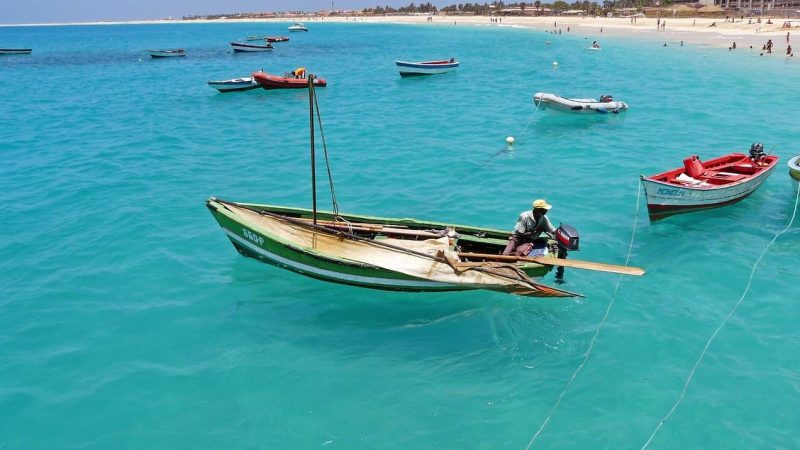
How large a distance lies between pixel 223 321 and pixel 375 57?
224 ft

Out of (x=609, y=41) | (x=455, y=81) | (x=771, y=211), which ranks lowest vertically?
(x=771, y=211)

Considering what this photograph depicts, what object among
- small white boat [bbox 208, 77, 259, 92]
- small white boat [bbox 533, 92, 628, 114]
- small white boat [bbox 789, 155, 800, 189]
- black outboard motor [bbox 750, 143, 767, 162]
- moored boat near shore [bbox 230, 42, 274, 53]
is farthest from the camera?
moored boat near shore [bbox 230, 42, 274, 53]

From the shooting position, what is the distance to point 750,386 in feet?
34.8

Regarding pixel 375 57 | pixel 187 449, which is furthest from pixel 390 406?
pixel 375 57

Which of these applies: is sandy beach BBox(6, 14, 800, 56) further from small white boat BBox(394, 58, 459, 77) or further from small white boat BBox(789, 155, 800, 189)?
small white boat BBox(789, 155, 800, 189)

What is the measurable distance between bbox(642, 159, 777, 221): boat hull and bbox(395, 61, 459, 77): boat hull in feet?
131

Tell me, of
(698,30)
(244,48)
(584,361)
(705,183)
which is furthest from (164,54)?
(698,30)

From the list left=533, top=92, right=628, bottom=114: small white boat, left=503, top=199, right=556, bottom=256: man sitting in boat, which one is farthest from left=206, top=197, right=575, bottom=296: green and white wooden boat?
left=533, top=92, right=628, bottom=114: small white boat

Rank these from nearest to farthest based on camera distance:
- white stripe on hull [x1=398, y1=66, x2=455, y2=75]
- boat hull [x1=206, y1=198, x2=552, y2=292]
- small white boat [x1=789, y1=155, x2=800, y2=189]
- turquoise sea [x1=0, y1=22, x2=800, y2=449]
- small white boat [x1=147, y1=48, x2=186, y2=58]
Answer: turquoise sea [x1=0, y1=22, x2=800, y2=449] → boat hull [x1=206, y1=198, x2=552, y2=292] → small white boat [x1=789, y1=155, x2=800, y2=189] → white stripe on hull [x1=398, y1=66, x2=455, y2=75] → small white boat [x1=147, y1=48, x2=186, y2=58]

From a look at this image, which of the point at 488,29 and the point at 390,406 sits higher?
the point at 488,29

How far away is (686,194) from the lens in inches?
655

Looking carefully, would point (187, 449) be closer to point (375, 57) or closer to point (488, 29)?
point (375, 57)

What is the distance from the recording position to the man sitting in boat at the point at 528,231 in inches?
504

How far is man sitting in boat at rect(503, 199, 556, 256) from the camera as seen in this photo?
12.8m
